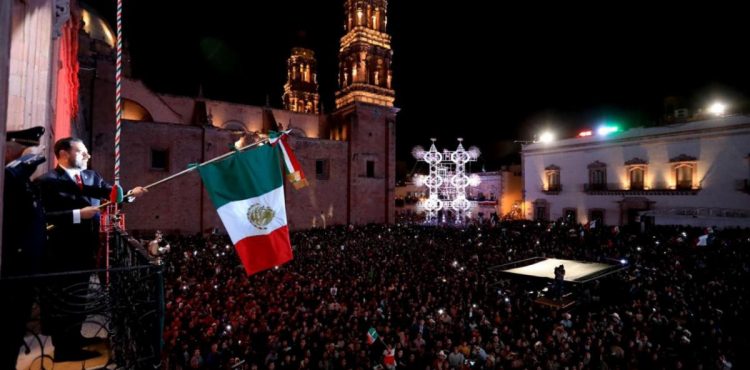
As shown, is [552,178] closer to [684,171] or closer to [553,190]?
[553,190]

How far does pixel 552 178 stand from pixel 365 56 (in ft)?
66.8

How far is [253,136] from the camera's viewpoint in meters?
24.2

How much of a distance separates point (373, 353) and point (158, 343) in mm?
6218

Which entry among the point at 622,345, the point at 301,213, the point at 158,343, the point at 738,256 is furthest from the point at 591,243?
the point at 158,343

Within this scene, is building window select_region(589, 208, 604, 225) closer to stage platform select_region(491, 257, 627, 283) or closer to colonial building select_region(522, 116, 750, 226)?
colonial building select_region(522, 116, 750, 226)

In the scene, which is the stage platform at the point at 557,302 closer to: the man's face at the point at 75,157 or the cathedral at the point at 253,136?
the man's face at the point at 75,157

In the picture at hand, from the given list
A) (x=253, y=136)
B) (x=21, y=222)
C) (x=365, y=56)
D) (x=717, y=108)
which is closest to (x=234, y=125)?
(x=253, y=136)

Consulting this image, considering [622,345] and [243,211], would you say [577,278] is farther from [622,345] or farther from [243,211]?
[243,211]

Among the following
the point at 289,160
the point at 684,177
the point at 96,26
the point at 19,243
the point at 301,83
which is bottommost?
the point at 19,243

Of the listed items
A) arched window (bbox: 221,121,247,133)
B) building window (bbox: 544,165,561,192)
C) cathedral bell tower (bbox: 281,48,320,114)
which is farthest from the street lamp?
cathedral bell tower (bbox: 281,48,320,114)

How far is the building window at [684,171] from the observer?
25.7 metres

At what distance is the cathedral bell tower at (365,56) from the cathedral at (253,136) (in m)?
0.09

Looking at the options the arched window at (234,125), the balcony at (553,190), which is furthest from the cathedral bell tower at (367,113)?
the balcony at (553,190)

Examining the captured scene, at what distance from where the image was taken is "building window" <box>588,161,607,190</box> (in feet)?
99.3
